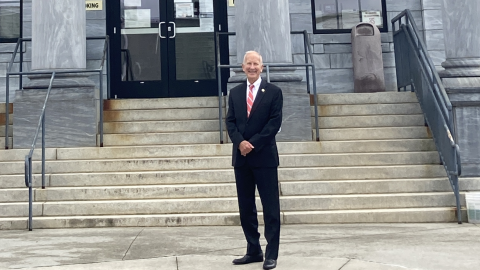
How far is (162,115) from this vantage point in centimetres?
995

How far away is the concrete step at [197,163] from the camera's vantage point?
27.8 ft

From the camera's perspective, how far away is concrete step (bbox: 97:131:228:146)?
9305mm

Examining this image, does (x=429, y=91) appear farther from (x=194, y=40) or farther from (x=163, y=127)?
(x=194, y=40)

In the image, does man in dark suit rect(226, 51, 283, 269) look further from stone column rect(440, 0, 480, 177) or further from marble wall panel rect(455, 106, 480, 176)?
stone column rect(440, 0, 480, 177)

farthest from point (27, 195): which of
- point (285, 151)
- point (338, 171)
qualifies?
point (338, 171)

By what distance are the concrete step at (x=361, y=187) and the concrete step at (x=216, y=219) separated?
0.57m

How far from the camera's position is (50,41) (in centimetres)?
976

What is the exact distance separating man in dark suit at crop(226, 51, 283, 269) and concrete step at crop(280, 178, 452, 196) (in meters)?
2.99

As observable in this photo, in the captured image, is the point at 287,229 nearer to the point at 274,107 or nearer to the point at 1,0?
the point at 274,107

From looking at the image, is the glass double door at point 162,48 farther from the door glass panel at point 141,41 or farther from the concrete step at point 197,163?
the concrete step at point 197,163

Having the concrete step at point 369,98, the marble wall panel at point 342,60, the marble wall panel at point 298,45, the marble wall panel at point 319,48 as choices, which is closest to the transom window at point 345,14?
the marble wall panel at point 319,48

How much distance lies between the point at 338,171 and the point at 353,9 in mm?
6089

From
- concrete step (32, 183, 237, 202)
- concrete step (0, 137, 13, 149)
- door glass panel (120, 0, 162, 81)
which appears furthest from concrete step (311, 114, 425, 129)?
concrete step (0, 137, 13, 149)

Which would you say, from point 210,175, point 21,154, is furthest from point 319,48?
point 21,154
